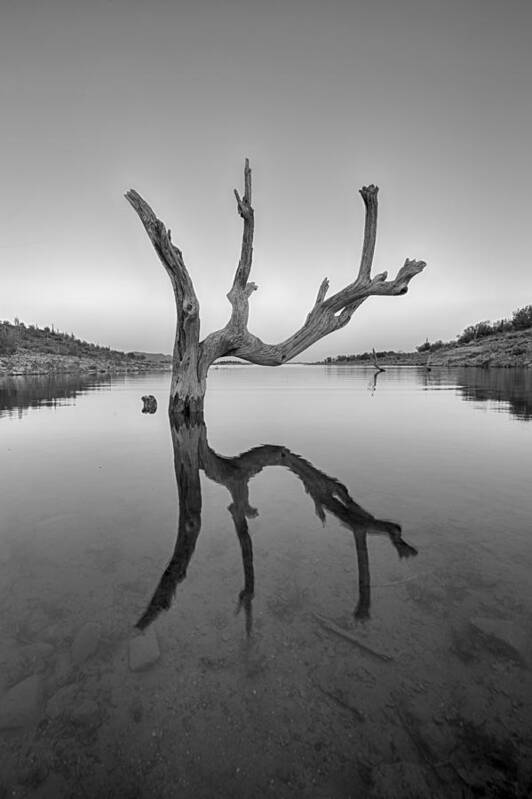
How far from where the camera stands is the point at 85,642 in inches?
71.6

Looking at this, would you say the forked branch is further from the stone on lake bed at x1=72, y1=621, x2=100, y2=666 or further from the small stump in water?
the stone on lake bed at x1=72, y1=621, x2=100, y2=666

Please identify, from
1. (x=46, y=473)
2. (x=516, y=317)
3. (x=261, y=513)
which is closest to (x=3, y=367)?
(x=46, y=473)

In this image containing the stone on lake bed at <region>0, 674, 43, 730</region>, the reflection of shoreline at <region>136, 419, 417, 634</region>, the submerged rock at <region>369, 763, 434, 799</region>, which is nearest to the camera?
the submerged rock at <region>369, 763, 434, 799</region>

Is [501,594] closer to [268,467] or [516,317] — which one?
[268,467]

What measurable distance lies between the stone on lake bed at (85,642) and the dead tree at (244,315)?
9.06 metres

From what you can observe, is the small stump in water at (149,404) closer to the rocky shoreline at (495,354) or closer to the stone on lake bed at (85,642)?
the stone on lake bed at (85,642)

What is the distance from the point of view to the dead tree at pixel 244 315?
10.8m

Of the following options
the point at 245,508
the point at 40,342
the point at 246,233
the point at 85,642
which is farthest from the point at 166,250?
Answer: the point at 40,342

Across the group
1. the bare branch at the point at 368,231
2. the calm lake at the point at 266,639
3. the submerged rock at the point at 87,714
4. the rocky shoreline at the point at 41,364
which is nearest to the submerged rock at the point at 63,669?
the calm lake at the point at 266,639

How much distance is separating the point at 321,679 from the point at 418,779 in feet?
1.58

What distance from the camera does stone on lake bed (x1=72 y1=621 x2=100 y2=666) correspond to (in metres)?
1.72

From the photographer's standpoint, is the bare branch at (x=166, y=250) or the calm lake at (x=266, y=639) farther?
the bare branch at (x=166, y=250)

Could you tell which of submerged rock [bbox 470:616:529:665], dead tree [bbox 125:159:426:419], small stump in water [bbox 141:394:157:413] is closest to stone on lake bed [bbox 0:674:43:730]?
submerged rock [bbox 470:616:529:665]

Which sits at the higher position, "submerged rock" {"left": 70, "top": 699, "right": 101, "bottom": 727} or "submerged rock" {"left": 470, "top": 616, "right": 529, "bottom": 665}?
"submerged rock" {"left": 470, "top": 616, "right": 529, "bottom": 665}
